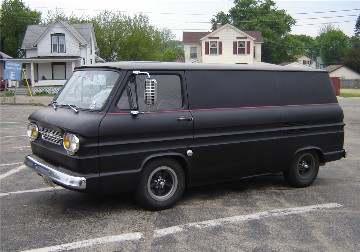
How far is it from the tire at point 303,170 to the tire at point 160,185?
85.2 inches

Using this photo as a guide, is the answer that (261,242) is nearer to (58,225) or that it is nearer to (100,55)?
(58,225)

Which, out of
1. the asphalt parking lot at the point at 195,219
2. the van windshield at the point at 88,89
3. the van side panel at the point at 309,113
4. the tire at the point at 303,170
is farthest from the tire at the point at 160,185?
the tire at the point at 303,170

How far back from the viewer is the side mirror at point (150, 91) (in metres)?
5.23

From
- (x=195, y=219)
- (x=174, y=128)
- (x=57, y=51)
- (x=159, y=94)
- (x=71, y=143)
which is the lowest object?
(x=195, y=219)

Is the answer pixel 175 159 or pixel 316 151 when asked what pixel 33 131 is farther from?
pixel 316 151

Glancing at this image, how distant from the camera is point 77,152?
196 inches

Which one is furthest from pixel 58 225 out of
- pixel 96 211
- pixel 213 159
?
pixel 213 159

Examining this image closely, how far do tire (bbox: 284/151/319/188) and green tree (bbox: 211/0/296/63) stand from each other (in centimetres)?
6488

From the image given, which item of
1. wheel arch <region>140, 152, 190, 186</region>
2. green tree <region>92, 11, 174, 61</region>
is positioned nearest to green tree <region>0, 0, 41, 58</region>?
green tree <region>92, 11, 174, 61</region>

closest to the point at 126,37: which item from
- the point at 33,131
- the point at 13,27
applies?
the point at 13,27

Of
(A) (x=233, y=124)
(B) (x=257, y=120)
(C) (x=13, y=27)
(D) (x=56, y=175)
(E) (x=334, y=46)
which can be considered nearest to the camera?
(D) (x=56, y=175)

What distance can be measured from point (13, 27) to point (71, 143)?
209 ft

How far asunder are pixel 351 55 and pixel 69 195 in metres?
82.3

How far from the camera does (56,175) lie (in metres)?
5.14
